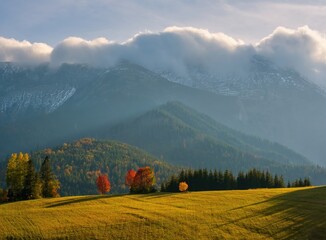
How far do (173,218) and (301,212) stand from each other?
27.1m

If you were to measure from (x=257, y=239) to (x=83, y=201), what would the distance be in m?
50.6

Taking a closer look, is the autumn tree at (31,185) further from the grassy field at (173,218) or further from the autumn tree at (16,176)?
the grassy field at (173,218)

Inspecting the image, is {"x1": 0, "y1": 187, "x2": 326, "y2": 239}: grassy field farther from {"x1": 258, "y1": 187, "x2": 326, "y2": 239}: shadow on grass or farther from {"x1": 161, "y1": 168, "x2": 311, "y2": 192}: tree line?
{"x1": 161, "y1": 168, "x2": 311, "y2": 192}: tree line

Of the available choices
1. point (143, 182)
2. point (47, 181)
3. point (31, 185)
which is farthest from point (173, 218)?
point (47, 181)

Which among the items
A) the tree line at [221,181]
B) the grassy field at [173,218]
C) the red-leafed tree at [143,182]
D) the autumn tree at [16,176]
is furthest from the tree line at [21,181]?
the tree line at [221,181]

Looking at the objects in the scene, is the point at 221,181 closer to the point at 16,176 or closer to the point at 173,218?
the point at 16,176

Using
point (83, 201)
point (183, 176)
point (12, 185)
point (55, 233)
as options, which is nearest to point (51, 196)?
point (12, 185)

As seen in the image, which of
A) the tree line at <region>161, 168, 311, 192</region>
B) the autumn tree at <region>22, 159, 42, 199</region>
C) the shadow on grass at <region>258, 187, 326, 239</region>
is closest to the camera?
the shadow on grass at <region>258, 187, 326, 239</region>

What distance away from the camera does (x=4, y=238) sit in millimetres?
85438

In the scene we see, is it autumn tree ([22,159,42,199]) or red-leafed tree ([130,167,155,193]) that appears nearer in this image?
autumn tree ([22,159,42,199])

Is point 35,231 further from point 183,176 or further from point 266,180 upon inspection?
point 266,180

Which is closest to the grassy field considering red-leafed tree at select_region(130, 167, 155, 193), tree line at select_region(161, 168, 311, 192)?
red-leafed tree at select_region(130, 167, 155, 193)

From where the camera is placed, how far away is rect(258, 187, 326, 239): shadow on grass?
292 ft

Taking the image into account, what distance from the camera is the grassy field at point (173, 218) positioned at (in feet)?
290
